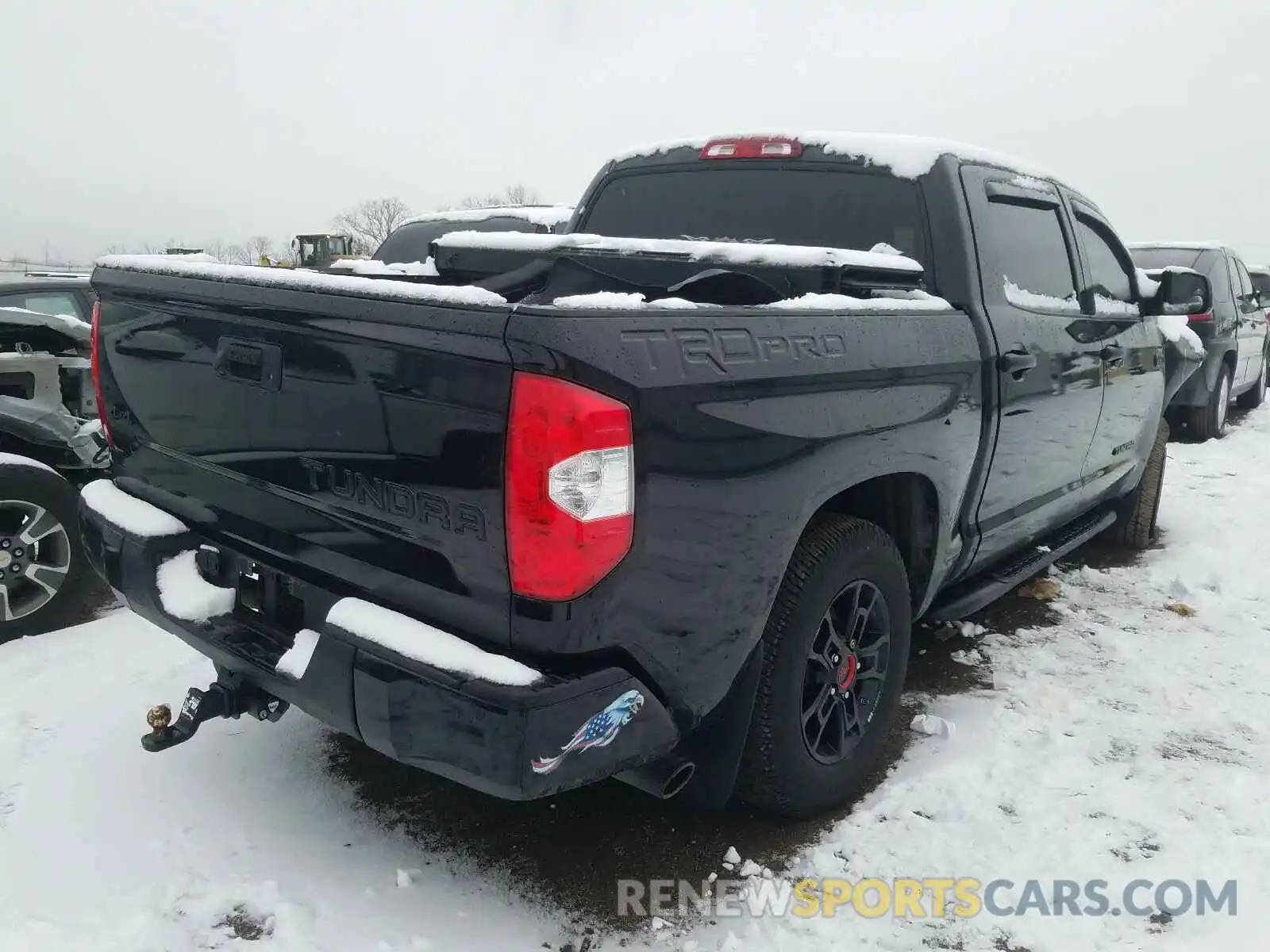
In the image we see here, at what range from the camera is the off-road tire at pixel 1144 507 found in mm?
5324

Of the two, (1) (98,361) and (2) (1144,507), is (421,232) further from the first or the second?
(2) (1144,507)

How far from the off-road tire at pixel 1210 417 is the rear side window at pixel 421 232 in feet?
21.4

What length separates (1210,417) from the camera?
8953 millimetres

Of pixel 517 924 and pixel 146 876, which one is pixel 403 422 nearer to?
pixel 517 924

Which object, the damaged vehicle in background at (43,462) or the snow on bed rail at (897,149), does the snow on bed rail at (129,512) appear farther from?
the snow on bed rail at (897,149)

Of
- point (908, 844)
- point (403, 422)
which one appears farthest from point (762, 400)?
point (908, 844)

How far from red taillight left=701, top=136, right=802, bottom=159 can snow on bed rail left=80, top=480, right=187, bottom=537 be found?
236 centimetres

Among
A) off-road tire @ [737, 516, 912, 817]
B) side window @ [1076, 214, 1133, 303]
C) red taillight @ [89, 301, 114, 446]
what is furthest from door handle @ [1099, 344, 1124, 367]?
red taillight @ [89, 301, 114, 446]

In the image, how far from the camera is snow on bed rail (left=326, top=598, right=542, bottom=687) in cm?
182

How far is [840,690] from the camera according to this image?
268cm

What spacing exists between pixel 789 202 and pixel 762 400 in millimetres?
1613

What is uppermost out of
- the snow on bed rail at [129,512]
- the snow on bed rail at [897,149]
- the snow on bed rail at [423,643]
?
the snow on bed rail at [897,149]

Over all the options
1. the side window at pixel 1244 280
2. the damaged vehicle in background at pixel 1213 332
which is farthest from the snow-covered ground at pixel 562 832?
the side window at pixel 1244 280

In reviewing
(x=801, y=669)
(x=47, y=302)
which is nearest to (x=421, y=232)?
(x=47, y=302)
